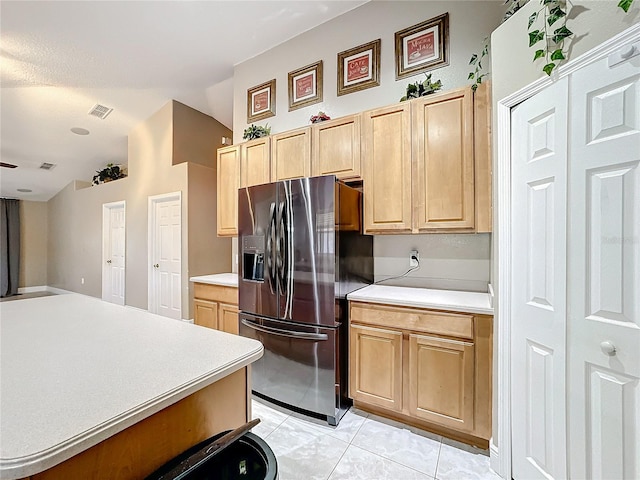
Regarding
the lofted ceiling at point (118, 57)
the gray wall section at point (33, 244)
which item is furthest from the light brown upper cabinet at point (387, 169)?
the gray wall section at point (33, 244)

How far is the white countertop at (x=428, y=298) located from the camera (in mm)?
1738

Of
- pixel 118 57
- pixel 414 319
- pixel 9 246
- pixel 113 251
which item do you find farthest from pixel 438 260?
pixel 9 246

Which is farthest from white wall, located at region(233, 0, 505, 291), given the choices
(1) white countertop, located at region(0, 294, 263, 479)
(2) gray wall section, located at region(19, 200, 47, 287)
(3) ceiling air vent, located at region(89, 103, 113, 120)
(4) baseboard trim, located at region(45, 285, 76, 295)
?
(2) gray wall section, located at region(19, 200, 47, 287)

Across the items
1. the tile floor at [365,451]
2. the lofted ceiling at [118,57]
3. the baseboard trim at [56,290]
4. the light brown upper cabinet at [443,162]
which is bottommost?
the tile floor at [365,451]

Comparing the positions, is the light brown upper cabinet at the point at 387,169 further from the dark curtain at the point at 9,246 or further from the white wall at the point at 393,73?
the dark curtain at the point at 9,246

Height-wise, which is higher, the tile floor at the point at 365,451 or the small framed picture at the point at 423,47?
the small framed picture at the point at 423,47

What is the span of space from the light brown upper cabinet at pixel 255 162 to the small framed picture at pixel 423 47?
54.3 inches

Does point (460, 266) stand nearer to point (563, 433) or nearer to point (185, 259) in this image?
point (563, 433)

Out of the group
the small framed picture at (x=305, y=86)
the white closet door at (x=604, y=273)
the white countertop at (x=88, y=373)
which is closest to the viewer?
the white countertop at (x=88, y=373)

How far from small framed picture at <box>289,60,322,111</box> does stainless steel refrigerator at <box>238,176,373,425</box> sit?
1.27 m

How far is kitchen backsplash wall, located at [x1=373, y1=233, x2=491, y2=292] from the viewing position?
2.21 meters

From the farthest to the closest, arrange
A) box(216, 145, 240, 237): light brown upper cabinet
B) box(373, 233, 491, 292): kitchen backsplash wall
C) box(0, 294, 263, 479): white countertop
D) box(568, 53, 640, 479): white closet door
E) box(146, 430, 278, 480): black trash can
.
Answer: box(216, 145, 240, 237): light brown upper cabinet
box(373, 233, 491, 292): kitchen backsplash wall
box(568, 53, 640, 479): white closet door
box(146, 430, 278, 480): black trash can
box(0, 294, 263, 479): white countertop

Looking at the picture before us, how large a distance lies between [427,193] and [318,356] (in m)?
1.41

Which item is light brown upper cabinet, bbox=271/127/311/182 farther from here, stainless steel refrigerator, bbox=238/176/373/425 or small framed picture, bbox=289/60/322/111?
small framed picture, bbox=289/60/322/111
